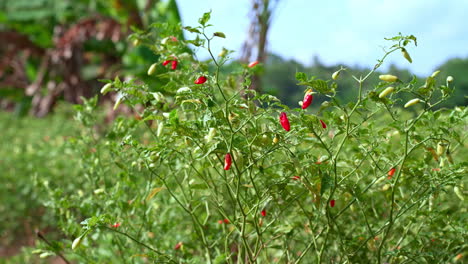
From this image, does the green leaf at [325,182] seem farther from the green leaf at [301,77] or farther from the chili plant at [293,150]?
the green leaf at [301,77]

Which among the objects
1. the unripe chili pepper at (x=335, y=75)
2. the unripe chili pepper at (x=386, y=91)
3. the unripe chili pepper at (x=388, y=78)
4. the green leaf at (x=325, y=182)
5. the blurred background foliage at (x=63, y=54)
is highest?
the blurred background foliage at (x=63, y=54)

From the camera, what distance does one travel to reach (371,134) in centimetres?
103

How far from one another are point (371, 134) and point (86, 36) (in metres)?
7.64

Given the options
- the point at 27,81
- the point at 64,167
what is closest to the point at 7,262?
the point at 64,167

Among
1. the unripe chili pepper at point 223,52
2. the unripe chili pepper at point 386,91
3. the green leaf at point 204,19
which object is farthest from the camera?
the unripe chili pepper at point 223,52

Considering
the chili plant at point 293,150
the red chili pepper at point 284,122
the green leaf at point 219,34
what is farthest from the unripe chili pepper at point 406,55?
the green leaf at point 219,34

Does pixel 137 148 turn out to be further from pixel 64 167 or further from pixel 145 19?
pixel 145 19

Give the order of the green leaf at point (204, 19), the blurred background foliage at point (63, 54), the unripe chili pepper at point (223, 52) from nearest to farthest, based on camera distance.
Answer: the green leaf at point (204, 19), the unripe chili pepper at point (223, 52), the blurred background foliage at point (63, 54)

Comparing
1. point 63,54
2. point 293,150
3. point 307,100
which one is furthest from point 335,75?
point 63,54

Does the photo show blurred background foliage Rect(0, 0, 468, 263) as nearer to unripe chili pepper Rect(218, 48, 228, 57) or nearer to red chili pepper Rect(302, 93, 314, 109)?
unripe chili pepper Rect(218, 48, 228, 57)

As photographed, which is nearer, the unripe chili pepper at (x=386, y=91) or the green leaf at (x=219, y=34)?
the unripe chili pepper at (x=386, y=91)

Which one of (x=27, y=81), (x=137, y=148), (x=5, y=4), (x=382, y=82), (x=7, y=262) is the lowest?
(x=7, y=262)

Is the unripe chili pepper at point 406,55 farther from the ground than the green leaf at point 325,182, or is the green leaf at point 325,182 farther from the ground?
the unripe chili pepper at point 406,55

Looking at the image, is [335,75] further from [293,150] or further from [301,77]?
[293,150]
